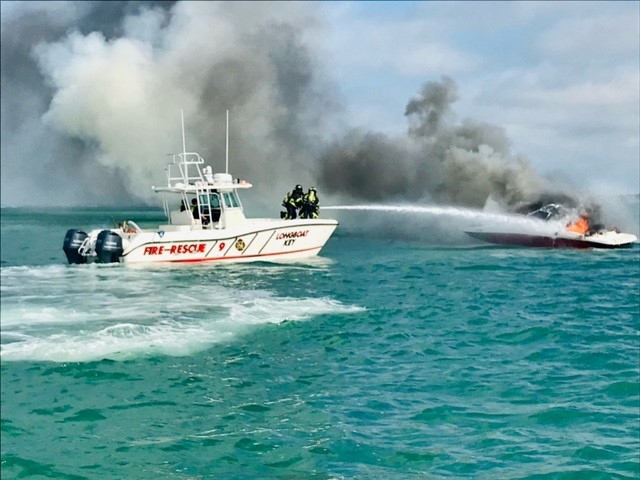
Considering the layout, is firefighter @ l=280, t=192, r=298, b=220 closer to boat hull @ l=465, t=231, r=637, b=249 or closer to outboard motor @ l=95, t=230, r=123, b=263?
outboard motor @ l=95, t=230, r=123, b=263

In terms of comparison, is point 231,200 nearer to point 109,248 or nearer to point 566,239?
point 109,248

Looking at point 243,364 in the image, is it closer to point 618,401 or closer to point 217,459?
point 217,459

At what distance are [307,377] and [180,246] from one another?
1977 centimetres

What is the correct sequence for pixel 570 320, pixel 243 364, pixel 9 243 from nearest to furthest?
pixel 243 364
pixel 570 320
pixel 9 243

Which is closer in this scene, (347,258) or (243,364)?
(243,364)

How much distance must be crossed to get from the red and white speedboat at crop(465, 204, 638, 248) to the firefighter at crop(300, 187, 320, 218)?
1231 cm

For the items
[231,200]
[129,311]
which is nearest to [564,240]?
[231,200]

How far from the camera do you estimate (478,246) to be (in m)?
41.4

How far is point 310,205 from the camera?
112 ft

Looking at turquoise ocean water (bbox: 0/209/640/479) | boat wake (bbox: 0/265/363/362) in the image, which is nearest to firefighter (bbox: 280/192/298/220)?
boat wake (bbox: 0/265/363/362)

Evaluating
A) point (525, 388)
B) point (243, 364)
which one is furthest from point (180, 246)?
point (525, 388)

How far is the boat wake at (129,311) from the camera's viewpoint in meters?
14.5

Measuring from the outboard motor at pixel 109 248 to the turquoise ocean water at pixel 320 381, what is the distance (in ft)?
19.0

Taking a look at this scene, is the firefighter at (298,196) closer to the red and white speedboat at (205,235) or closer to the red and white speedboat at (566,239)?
the red and white speedboat at (205,235)
